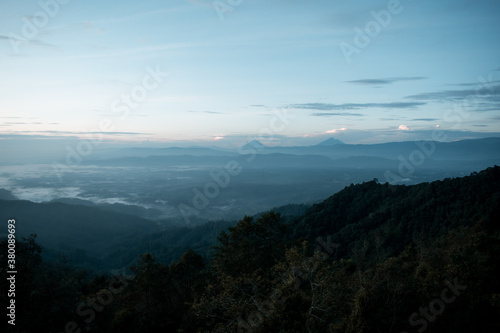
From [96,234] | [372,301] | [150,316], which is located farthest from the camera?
[96,234]

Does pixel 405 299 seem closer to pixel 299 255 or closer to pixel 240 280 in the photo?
pixel 299 255

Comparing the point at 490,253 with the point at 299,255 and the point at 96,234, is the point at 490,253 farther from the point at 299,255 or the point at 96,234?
the point at 96,234

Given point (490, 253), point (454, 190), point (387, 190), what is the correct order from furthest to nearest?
point (387, 190) < point (454, 190) < point (490, 253)

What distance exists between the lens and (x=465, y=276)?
12.3 meters

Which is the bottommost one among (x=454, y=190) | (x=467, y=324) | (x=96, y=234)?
(x=96, y=234)

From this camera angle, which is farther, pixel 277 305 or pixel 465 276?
pixel 465 276

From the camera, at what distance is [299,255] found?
12.4m

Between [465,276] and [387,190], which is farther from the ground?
[387,190]

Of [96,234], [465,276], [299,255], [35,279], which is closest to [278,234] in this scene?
[299,255]

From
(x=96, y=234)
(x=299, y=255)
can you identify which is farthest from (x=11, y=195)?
(x=299, y=255)

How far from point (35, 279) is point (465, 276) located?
18.6 m

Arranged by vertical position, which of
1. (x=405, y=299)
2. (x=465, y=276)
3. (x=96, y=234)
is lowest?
(x=96, y=234)

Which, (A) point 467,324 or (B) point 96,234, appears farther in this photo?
(B) point 96,234

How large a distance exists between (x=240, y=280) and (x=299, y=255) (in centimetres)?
276
